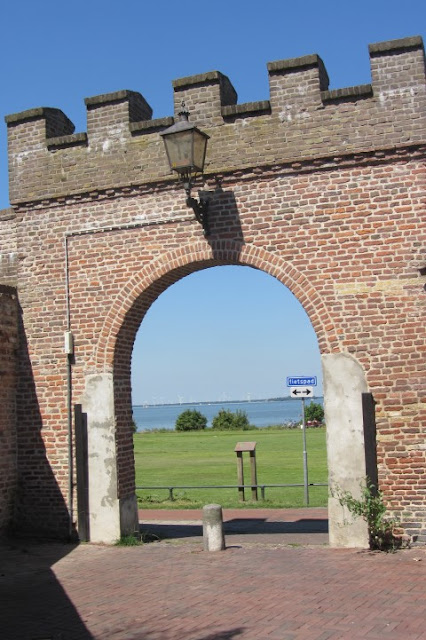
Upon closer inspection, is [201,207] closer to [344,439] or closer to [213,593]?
[344,439]

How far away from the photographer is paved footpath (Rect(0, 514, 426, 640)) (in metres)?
6.18

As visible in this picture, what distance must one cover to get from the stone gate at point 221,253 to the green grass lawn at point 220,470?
5152mm

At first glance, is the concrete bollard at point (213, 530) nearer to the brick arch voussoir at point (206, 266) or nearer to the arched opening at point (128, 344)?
the arched opening at point (128, 344)

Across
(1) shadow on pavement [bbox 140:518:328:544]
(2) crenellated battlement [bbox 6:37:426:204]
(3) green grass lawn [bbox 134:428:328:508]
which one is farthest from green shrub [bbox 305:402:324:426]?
(2) crenellated battlement [bbox 6:37:426:204]

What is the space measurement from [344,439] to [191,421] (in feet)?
121

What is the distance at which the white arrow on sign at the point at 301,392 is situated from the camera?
14.9m

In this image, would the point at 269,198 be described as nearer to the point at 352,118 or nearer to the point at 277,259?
the point at 277,259

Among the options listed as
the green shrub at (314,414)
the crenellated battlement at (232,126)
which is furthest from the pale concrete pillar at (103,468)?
the green shrub at (314,414)

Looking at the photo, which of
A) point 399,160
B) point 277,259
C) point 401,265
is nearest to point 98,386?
point 277,259

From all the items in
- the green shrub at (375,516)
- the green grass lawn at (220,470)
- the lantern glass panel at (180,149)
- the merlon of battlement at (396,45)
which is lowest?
the green grass lawn at (220,470)

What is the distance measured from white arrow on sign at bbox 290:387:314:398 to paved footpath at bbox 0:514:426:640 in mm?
5213

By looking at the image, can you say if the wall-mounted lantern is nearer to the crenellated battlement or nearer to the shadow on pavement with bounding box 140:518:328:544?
the crenellated battlement

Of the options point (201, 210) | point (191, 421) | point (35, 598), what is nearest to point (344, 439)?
point (201, 210)

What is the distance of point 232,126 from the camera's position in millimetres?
10500
